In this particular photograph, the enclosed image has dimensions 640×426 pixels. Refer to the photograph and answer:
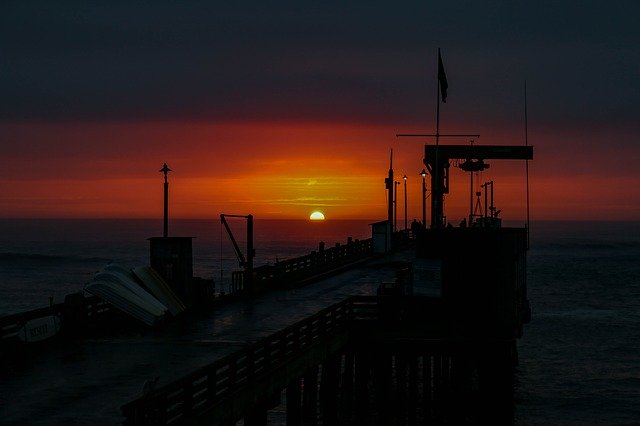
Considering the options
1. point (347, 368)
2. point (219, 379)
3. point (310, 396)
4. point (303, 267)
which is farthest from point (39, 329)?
point (303, 267)

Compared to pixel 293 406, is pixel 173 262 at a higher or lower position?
higher

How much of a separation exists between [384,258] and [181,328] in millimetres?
34532

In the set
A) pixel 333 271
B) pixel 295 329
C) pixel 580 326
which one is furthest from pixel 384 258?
pixel 295 329

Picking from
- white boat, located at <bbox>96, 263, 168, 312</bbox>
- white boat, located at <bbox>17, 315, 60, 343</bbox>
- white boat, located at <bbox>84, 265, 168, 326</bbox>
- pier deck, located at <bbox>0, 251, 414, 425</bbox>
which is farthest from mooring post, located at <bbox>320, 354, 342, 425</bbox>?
white boat, located at <bbox>17, 315, 60, 343</bbox>

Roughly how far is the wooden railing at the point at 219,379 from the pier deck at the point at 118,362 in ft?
4.72

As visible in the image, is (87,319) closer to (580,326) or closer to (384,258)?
(384,258)

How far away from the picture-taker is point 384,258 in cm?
6144

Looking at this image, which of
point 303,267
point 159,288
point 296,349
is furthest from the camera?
point 303,267

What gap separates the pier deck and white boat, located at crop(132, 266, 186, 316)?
0.77m

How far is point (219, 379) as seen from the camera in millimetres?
17438

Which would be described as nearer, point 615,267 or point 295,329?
point 295,329

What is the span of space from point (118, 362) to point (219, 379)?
564 cm

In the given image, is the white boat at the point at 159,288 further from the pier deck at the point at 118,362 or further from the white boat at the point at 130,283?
the pier deck at the point at 118,362

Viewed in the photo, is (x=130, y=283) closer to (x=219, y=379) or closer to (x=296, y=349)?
(x=296, y=349)
